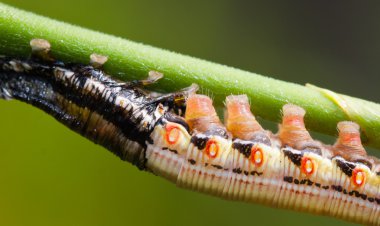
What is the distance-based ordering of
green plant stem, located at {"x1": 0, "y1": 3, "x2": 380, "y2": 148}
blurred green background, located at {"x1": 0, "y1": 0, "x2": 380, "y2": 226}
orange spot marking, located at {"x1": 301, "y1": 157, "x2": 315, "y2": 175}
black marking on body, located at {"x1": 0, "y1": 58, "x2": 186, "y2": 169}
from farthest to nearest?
blurred green background, located at {"x1": 0, "y1": 0, "x2": 380, "y2": 226}, orange spot marking, located at {"x1": 301, "y1": 157, "x2": 315, "y2": 175}, black marking on body, located at {"x1": 0, "y1": 58, "x2": 186, "y2": 169}, green plant stem, located at {"x1": 0, "y1": 3, "x2": 380, "y2": 148}

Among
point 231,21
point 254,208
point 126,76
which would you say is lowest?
point 254,208

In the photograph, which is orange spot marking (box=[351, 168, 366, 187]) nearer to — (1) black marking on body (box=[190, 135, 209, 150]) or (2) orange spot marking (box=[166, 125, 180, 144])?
(1) black marking on body (box=[190, 135, 209, 150])

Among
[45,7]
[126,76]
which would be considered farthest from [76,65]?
[45,7]

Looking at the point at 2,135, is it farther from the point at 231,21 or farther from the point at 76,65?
the point at 231,21

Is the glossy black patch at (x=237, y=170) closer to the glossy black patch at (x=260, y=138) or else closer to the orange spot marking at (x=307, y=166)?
the glossy black patch at (x=260, y=138)

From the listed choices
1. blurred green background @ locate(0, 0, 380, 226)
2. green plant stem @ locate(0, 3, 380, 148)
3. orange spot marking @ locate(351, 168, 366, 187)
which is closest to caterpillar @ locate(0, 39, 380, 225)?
orange spot marking @ locate(351, 168, 366, 187)

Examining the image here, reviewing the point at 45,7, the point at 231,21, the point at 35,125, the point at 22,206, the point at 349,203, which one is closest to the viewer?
the point at 349,203
